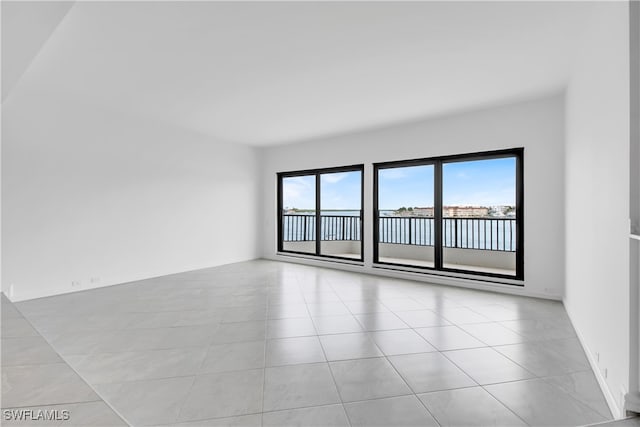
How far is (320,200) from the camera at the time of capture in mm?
6820

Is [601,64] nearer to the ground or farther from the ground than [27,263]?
farther from the ground

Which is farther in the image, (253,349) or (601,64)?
(253,349)

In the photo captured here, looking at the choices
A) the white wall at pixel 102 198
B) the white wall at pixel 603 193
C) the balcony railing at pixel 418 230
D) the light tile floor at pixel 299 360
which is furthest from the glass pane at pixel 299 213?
the white wall at pixel 603 193

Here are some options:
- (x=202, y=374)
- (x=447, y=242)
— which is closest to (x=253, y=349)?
(x=202, y=374)

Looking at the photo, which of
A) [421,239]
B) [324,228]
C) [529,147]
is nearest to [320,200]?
[324,228]

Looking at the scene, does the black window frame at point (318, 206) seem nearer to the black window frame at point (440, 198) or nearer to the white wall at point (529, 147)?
the black window frame at point (440, 198)

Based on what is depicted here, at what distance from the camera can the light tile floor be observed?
1.71 m

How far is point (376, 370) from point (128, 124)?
526 cm

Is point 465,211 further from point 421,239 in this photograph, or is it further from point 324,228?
point 324,228

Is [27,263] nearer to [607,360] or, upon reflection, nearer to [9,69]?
[9,69]

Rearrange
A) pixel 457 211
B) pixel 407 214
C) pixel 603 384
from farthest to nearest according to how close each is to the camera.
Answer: pixel 407 214 < pixel 457 211 < pixel 603 384

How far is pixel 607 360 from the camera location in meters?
1.92

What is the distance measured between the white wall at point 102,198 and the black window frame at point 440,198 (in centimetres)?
323

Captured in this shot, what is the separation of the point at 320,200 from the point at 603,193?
5144 millimetres
